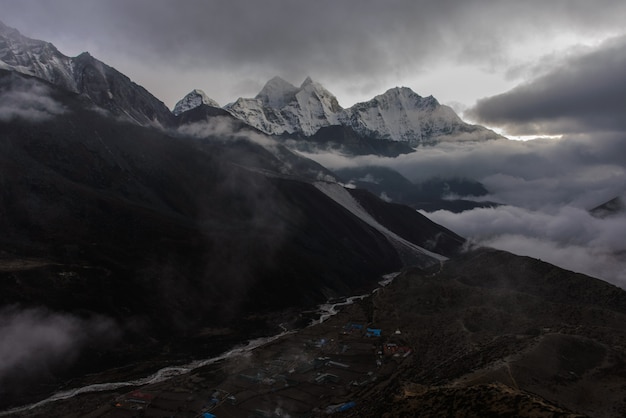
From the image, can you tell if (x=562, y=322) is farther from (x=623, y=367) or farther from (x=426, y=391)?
(x=426, y=391)

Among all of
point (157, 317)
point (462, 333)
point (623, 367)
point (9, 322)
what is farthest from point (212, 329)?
point (623, 367)

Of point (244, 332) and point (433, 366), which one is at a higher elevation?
point (433, 366)

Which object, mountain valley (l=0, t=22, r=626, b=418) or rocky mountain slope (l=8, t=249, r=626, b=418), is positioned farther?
mountain valley (l=0, t=22, r=626, b=418)

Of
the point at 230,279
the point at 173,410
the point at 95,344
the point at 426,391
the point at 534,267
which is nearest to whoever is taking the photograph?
the point at 426,391

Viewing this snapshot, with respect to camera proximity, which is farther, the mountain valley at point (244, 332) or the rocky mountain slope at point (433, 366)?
the mountain valley at point (244, 332)

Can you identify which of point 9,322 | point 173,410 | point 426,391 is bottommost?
point 173,410

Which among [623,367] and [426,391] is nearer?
[426,391]

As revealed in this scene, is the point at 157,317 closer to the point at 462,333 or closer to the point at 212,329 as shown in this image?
the point at 212,329

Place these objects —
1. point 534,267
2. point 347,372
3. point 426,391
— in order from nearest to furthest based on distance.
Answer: point 426,391 → point 347,372 → point 534,267

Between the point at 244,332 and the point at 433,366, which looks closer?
the point at 433,366

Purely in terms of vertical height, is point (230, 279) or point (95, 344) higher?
point (230, 279)
